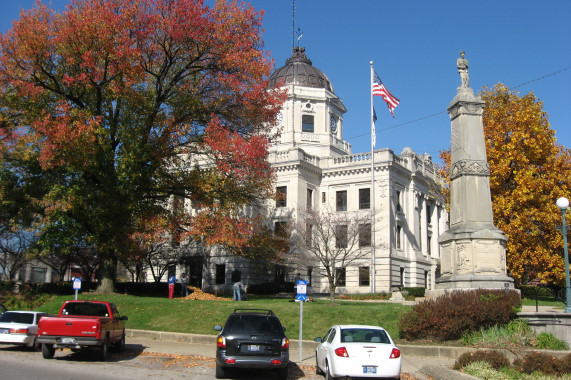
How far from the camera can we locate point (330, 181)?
54312mm

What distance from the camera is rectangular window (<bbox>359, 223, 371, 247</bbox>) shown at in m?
43.4

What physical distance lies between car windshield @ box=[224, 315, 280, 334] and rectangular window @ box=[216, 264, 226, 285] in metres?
38.7

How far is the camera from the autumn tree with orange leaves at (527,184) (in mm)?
30188

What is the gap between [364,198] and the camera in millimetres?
52281

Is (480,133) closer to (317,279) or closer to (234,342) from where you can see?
(234,342)

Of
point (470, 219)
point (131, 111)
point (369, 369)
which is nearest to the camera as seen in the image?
point (369, 369)

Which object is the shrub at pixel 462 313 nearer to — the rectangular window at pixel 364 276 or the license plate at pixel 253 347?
the license plate at pixel 253 347

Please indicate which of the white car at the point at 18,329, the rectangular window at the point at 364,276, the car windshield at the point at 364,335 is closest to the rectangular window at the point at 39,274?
the rectangular window at the point at 364,276

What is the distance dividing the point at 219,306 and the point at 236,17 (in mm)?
14096

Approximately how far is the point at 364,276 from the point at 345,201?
25.6ft

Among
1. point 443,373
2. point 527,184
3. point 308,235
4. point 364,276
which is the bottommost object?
point 443,373

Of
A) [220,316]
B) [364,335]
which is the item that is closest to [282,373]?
[364,335]

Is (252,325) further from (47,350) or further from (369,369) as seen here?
(47,350)

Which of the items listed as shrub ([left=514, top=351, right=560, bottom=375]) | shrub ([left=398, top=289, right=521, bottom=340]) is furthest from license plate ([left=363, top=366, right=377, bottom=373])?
shrub ([left=398, top=289, right=521, bottom=340])
